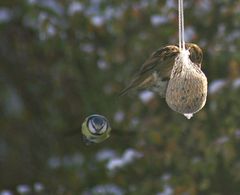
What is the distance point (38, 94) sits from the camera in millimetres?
4523

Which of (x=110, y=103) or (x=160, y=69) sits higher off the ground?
(x=110, y=103)

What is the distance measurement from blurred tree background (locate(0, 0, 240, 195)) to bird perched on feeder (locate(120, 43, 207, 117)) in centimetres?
139

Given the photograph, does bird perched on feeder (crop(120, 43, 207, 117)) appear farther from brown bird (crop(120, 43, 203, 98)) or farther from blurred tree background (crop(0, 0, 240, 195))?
blurred tree background (crop(0, 0, 240, 195))

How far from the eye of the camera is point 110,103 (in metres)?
4.29

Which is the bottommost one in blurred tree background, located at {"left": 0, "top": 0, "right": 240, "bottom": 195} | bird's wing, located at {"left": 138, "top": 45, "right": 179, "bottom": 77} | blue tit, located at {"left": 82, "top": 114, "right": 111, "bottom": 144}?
blue tit, located at {"left": 82, "top": 114, "right": 111, "bottom": 144}

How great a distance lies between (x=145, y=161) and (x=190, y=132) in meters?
0.30

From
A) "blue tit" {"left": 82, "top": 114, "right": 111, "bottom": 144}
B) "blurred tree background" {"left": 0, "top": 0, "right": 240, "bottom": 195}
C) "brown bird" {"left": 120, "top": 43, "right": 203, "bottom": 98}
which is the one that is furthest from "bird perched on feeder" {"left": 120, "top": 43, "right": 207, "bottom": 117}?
"blurred tree background" {"left": 0, "top": 0, "right": 240, "bottom": 195}

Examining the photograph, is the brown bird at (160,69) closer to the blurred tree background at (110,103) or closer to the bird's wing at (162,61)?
the bird's wing at (162,61)

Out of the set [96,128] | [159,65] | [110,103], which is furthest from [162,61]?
[110,103]

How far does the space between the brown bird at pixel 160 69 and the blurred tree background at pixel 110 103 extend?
137 cm

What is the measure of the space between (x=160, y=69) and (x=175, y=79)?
0.47ft

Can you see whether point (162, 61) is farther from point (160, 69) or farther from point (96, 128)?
point (96, 128)

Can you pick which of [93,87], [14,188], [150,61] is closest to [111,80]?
[93,87]

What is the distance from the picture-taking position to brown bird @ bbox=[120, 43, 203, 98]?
2.28 meters
